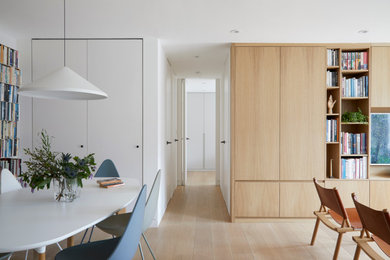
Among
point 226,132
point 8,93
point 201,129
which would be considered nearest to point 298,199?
point 226,132

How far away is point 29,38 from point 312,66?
3.82 meters

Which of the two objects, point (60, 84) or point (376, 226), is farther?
point (60, 84)

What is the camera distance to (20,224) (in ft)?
5.31

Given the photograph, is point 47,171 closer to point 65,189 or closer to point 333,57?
point 65,189

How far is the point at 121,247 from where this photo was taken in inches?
65.2

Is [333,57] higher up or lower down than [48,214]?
higher up

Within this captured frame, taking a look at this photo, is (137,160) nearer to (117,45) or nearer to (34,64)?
(117,45)

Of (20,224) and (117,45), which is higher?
(117,45)

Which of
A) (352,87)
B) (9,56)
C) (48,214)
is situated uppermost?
(9,56)

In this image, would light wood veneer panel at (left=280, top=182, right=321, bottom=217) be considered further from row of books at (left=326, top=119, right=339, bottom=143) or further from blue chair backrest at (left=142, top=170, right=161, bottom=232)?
blue chair backrest at (left=142, top=170, right=161, bottom=232)

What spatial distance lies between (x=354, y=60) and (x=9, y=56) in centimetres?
458

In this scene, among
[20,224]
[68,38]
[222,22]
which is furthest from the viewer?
[68,38]

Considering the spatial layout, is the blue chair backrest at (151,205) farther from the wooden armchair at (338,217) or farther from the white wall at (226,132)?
the white wall at (226,132)

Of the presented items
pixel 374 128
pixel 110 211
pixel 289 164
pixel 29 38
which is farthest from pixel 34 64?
pixel 374 128
